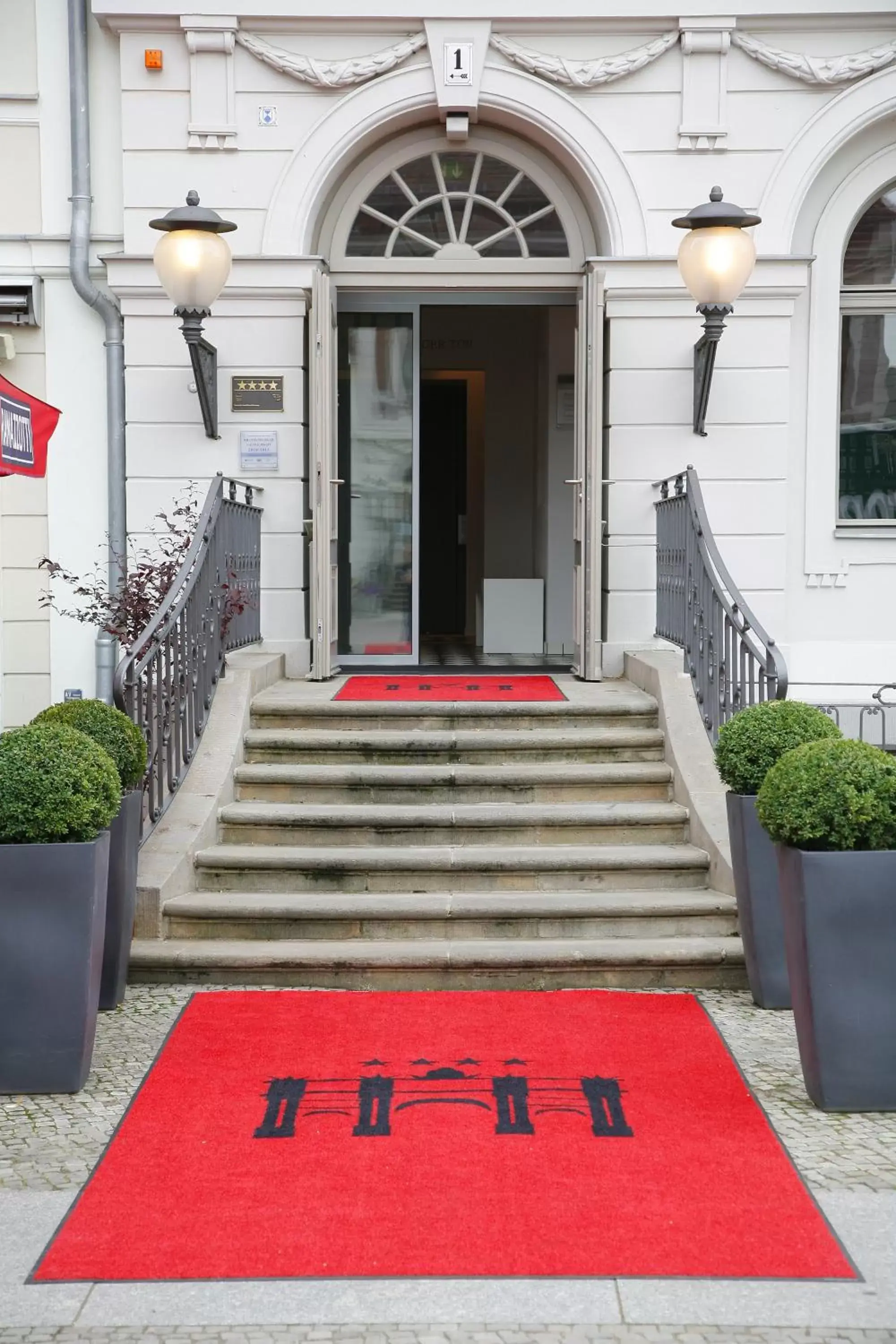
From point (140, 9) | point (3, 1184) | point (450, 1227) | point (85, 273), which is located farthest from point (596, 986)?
point (140, 9)

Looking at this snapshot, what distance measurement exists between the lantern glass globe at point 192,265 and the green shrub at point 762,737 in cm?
405

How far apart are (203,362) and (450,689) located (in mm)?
2318

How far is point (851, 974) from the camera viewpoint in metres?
4.27

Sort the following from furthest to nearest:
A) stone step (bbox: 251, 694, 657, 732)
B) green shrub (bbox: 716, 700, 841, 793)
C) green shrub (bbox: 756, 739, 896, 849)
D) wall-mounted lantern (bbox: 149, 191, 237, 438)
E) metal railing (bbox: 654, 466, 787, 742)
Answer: wall-mounted lantern (bbox: 149, 191, 237, 438) → stone step (bbox: 251, 694, 657, 732) → metal railing (bbox: 654, 466, 787, 742) → green shrub (bbox: 716, 700, 841, 793) → green shrub (bbox: 756, 739, 896, 849)

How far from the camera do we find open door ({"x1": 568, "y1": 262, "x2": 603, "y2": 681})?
837cm

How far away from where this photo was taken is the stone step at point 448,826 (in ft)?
20.8

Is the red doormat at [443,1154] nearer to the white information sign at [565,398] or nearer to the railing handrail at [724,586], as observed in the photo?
the railing handrail at [724,586]

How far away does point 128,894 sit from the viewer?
5312 mm

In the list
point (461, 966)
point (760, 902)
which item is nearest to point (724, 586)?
point (760, 902)

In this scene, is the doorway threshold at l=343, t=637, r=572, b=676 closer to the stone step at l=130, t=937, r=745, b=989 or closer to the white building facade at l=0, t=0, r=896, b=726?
the white building facade at l=0, t=0, r=896, b=726

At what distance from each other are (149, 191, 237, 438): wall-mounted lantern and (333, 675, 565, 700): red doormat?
2.05 m

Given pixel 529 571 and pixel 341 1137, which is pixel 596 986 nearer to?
pixel 341 1137

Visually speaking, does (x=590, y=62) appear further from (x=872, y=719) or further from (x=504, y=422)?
(x=504, y=422)

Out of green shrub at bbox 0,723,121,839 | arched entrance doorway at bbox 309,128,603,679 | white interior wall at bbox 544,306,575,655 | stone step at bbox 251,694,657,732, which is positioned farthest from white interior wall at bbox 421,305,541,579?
green shrub at bbox 0,723,121,839
